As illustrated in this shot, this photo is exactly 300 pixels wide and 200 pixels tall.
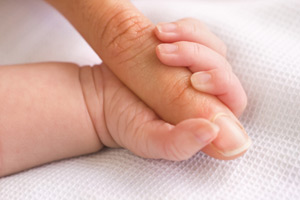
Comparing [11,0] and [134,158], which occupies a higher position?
[11,0]

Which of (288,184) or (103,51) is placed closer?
(288,184)

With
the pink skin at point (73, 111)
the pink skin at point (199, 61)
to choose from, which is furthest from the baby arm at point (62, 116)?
the pink skin at point (199, 61)

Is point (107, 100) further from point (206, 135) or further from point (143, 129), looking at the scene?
point (206, 135)

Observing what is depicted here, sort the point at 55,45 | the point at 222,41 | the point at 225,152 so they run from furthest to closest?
the point at 55,45, the point at 222,41, the point at 225,152

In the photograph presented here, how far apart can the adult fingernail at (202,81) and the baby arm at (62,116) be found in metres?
0.09

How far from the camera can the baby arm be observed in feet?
2.49

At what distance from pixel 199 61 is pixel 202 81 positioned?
48 millimetres

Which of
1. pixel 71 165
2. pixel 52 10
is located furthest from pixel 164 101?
pixel 52 10

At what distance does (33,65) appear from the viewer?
0.84m

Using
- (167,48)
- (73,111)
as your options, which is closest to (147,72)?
(167,48)

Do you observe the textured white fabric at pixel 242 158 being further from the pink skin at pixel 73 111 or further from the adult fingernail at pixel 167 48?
the adult fingernail at pixel 167 48

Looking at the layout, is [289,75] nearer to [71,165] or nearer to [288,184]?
[288,184]

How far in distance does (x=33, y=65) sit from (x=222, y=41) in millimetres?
428

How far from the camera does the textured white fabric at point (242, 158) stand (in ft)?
2.32
